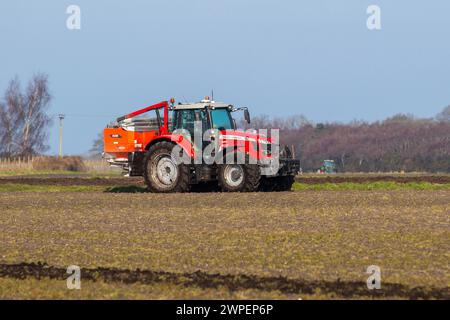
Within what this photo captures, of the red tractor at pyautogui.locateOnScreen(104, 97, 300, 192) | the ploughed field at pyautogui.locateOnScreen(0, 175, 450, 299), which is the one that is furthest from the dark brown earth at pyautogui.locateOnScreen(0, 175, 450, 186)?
the ploughed field at pyautogui.locateOnScreen(0, 175, 450, 299)

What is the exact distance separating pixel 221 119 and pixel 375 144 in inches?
2757

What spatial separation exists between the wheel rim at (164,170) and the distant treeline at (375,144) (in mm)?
53287

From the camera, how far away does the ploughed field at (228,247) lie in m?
10.3

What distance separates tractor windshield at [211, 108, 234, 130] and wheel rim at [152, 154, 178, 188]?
1.70m

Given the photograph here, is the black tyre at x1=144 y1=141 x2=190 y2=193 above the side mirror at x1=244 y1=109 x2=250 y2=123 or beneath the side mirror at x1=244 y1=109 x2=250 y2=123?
beneath

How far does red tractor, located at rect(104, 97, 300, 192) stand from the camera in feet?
80.6

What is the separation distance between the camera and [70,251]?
44.9ft

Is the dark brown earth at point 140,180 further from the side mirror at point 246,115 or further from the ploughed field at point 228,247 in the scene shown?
the ploughed field at point 228,247

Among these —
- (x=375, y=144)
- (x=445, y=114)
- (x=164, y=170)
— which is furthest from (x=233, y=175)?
(x=445, y=114)

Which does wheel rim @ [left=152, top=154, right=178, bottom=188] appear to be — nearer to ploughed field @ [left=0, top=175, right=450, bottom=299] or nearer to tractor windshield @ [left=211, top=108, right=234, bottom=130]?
tractor windshield @ [left=211, top=108, right=234, bottom=130]

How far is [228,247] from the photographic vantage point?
45.1 ft

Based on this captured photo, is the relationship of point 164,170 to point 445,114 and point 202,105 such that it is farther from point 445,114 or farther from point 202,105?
point 445,114

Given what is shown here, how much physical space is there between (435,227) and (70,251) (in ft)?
23.0
